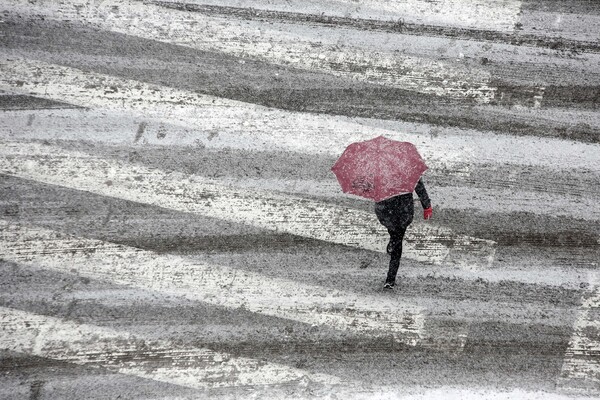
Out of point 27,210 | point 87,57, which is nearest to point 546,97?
Result: point 87,57

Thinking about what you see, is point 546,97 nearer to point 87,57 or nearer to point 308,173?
point 308,173

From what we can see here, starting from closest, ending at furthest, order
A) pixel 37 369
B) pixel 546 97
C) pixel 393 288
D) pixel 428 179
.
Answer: pixel 37 369, pixel 393 288, pixel 428 179, pixel 546 97

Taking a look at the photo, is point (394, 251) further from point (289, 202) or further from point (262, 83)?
point (262, 83)

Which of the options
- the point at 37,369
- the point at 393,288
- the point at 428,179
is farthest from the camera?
the point at 428,179

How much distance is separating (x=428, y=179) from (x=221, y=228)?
238cm

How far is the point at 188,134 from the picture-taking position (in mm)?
6605

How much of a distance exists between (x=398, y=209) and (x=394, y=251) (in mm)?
628

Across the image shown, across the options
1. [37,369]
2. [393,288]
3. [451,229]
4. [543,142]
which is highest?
[543,142]

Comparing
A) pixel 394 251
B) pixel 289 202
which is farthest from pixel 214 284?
pixel 394 251

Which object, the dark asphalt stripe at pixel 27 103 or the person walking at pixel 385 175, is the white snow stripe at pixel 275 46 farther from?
the person walking at pixel 385 175

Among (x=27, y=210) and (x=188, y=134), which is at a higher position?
(x=188, y=134)

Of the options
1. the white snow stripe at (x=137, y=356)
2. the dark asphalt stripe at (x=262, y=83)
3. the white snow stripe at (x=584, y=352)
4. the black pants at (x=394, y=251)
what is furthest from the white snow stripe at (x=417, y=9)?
the white snow stripe at (x=137, y=356)

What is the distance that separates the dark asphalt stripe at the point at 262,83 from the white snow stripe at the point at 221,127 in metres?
0.12

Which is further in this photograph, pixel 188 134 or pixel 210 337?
pixel 188 134
